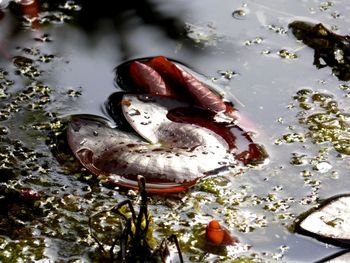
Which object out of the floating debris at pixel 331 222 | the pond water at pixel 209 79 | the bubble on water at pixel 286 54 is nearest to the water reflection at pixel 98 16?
the pond water at pixel 209 79

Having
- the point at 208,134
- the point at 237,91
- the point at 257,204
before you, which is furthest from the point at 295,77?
the point at 257,204

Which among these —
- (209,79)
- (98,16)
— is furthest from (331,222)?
(98,16)

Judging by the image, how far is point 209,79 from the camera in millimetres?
2666

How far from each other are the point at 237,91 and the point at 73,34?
0.71 metres

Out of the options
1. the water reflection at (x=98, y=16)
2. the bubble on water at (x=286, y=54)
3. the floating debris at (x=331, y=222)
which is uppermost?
the water reflection at (x=98, y=16)

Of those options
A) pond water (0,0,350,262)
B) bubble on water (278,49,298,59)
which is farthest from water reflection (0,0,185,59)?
bubble on water (278,49,298,59)

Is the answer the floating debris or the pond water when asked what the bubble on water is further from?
the floating debris

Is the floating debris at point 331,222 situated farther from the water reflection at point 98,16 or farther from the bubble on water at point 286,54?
the water reflection at point 98,16

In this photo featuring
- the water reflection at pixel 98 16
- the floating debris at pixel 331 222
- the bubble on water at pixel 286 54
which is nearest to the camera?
the floating debris at pixel 331 222

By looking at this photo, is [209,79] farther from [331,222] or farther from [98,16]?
[331,222]

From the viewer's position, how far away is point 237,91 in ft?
8.52

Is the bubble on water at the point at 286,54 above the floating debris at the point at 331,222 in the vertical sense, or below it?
above

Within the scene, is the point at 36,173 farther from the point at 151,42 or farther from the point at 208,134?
the point at 151,42

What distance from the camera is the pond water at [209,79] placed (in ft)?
6.83
